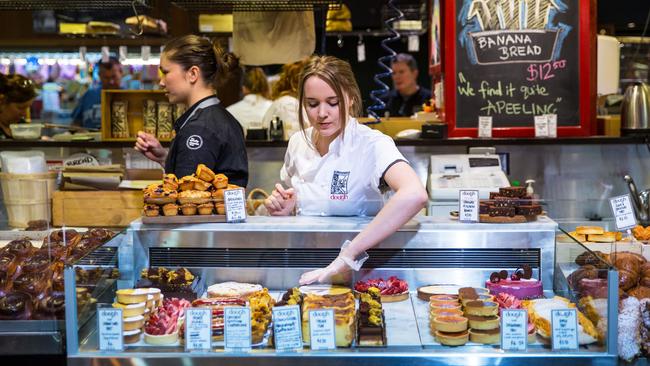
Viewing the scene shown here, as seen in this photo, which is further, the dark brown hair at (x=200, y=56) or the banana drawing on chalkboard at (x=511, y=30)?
the banana drawing on chalkboard at (x=511, y=30)

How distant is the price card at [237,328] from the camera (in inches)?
98.8

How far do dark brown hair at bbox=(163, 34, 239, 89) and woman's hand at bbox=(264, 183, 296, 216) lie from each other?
75 cm

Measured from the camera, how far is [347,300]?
2725 mm

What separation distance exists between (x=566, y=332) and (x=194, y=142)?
1.83m

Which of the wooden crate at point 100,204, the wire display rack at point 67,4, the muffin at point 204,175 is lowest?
the wooden crate at point 100,204

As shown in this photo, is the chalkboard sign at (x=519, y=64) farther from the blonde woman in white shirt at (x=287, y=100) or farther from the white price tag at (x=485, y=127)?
the blonde woman in white shirt at (x=287, y=100)

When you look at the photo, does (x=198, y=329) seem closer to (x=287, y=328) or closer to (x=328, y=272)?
(x=287, y=328)

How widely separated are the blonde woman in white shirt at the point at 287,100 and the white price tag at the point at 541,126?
6.09 ft

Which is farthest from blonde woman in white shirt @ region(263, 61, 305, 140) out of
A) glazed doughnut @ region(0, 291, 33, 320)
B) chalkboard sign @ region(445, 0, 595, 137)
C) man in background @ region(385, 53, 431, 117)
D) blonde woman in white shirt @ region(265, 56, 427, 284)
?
glazed doughnut @ region(0, 291, 33, 320)

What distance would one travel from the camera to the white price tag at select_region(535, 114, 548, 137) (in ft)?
19.2

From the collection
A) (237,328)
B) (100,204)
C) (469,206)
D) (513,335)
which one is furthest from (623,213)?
(100,204)

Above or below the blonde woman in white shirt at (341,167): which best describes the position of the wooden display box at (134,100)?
above

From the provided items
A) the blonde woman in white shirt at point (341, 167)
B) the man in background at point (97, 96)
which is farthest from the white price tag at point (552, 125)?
the man in background at point (97, 96)

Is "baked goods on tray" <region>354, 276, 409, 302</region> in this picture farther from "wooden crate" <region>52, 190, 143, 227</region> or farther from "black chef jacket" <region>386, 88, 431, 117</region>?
"black chef jacket" <region>386, 88, 431, 117</region>
